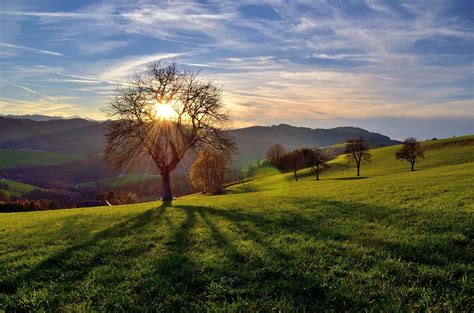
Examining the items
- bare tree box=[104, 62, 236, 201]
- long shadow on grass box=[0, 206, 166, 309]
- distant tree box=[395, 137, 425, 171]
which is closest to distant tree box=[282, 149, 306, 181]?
distant tree box=[395, 137, 425, 171]

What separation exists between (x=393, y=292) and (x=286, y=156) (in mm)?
130453

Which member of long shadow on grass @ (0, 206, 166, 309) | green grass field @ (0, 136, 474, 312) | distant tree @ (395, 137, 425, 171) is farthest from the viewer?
distant tree @ (395, 137, 425, 171)

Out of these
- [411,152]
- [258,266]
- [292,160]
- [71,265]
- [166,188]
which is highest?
[411,152]

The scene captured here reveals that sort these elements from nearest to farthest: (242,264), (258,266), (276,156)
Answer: (258,266) < (242,264) < (276,156)

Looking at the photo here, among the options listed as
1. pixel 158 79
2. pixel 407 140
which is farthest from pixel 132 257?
pixel 407 140

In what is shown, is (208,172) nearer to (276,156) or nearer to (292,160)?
(292,160)

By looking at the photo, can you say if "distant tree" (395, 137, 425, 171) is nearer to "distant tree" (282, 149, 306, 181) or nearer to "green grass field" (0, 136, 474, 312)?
"distant tree" (282, 149, 306, 181)

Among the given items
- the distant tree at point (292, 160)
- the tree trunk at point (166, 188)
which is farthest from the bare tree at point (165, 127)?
the distant tree at point (292, 160)

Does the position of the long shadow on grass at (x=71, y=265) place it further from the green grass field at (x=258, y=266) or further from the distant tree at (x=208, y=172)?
the distant tree at (x=208, y=172)

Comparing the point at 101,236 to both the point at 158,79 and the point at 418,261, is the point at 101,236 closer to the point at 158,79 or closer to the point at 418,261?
the point at 418,261

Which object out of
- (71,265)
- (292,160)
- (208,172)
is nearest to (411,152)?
(292,160)

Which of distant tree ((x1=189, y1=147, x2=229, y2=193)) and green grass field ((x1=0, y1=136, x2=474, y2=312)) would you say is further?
distant tree ((x1=189, y1=147, x2=229, y2=193))

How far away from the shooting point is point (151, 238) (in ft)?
43.7

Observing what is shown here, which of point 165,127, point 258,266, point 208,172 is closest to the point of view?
point 258,266
